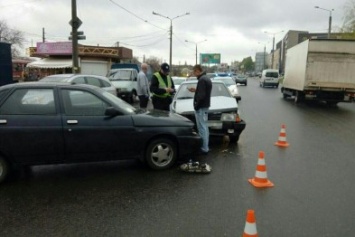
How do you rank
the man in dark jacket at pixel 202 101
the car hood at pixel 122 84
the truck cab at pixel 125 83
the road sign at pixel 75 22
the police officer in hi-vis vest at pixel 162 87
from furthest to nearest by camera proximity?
the car hood at pixel 122 84
the truck cab at pixel 125 83
the road sign at pixel 75 22
the police officer in hi-vis vest at pixel 162 87
the man in dark jacket at pixel 202 101

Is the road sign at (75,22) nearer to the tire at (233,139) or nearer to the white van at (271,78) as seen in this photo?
the tire at (233,139)

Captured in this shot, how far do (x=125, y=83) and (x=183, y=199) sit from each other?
14524 millimetres

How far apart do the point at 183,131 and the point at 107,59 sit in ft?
108

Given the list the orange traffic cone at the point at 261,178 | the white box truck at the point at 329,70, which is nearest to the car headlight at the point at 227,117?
the orange traffic cone at the point at 261,178

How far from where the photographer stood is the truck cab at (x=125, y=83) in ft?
60.3

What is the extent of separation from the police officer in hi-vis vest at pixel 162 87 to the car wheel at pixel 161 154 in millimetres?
2586

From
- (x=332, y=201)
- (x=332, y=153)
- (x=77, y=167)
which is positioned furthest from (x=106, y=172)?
(x=332, y=153)

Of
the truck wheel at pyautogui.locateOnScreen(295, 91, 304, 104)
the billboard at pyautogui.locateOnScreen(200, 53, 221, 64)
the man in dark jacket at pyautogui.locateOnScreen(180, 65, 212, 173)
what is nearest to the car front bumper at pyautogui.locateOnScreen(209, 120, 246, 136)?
the man in dark jacket at pyautogui.locateOnScreen(180, 65, 212, 173)

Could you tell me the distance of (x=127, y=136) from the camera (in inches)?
229

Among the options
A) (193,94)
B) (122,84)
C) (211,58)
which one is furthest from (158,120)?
(211,58)

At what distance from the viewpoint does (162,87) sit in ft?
27.9

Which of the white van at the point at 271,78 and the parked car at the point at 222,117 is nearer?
the parked car at the point at 222,117

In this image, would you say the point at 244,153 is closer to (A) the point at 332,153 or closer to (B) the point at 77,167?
(A) the point at 332,153

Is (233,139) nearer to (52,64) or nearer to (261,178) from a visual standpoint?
(261,178)
